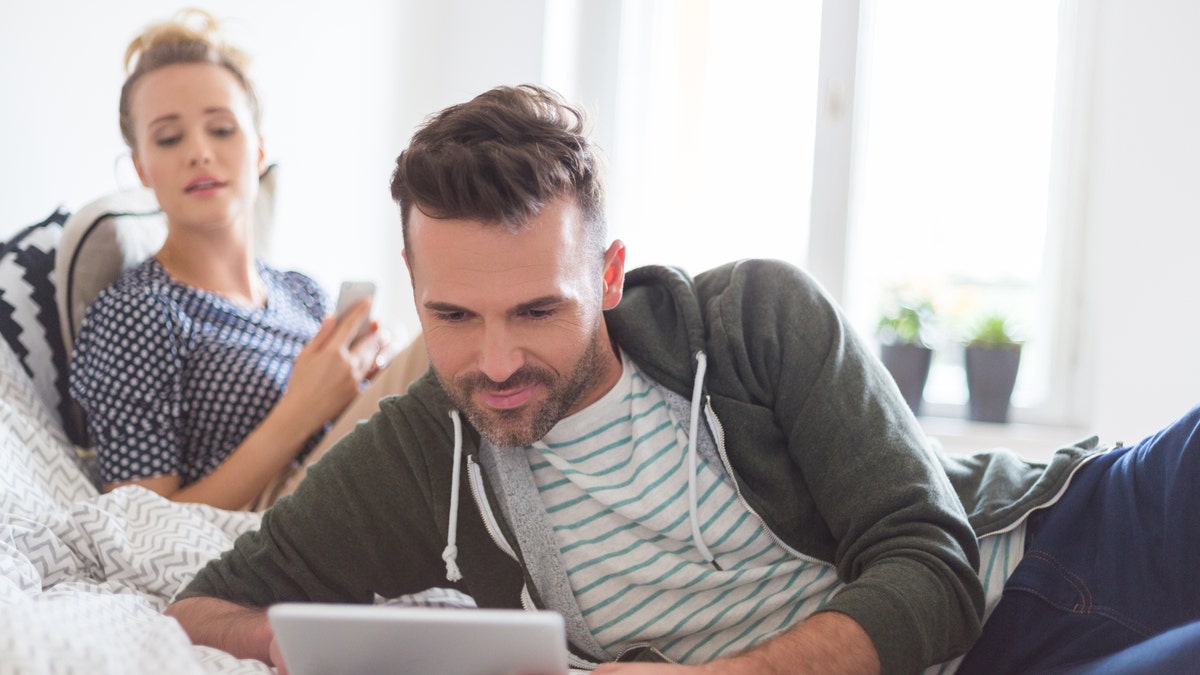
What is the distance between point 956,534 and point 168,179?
4.37 ft

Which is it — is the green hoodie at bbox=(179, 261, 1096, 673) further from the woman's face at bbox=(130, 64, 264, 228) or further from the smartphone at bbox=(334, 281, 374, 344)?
the woman's face at bbox=(130, 64, 264, 228)

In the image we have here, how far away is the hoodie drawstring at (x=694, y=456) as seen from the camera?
3.69 feet

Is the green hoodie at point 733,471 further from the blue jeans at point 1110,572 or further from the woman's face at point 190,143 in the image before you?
the woman's face at point 190,143

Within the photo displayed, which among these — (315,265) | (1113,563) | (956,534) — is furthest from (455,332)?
(315,265)

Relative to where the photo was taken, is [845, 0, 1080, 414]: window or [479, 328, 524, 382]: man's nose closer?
[479, 328, 524, 382]: man's nose

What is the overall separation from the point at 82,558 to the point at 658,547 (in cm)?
69

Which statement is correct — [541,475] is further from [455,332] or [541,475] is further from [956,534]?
[956,534]

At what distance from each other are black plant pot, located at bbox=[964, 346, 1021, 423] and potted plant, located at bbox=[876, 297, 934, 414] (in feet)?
0.37

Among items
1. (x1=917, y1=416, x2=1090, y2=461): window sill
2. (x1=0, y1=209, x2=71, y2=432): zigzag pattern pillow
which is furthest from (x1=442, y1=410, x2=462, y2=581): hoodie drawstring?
(x1=917, y1=416, x2=1090, y2=461): window sill

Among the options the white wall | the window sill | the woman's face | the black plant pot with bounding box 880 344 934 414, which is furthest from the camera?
the black plant pot with bounding box 880 344 934 414

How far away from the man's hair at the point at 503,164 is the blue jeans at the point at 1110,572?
1.89 ft

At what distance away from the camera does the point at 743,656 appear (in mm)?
947

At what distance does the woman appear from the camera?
1.58 m

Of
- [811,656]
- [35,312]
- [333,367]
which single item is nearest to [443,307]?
[811,656]
